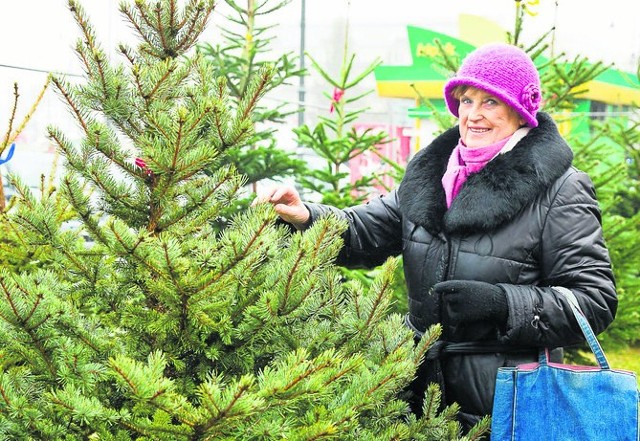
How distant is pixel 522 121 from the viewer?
2432 mm

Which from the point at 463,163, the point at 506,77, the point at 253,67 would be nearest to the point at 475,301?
the point at 463,163

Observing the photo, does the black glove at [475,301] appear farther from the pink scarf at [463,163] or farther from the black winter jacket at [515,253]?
the pink scarf at [463,163]

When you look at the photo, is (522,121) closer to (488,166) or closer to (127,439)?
(488,166)

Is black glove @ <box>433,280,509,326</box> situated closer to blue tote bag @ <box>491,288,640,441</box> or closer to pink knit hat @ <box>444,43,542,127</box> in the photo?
blue tote bag @ <box>491,288,640,441</box>

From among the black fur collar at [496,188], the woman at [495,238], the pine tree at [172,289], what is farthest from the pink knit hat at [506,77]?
the pine tree at [172,289]

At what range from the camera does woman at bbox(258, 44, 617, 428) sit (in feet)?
6.98

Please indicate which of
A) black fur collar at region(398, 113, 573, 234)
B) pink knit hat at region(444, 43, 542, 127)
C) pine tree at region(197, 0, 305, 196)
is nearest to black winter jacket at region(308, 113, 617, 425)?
black fur collar at region(398, 113, 573, 234)

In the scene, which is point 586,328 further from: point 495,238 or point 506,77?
point 506,77

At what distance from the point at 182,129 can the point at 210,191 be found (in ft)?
0.63

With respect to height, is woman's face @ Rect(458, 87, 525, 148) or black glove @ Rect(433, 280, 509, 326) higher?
woman's face @ Rect(458, 87, 525, 148)

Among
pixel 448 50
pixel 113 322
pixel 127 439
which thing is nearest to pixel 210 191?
pixel 113 322

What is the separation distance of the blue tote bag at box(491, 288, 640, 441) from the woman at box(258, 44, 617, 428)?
0.10 metres

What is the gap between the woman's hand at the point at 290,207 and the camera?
2217 mm

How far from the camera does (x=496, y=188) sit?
2262 mm
